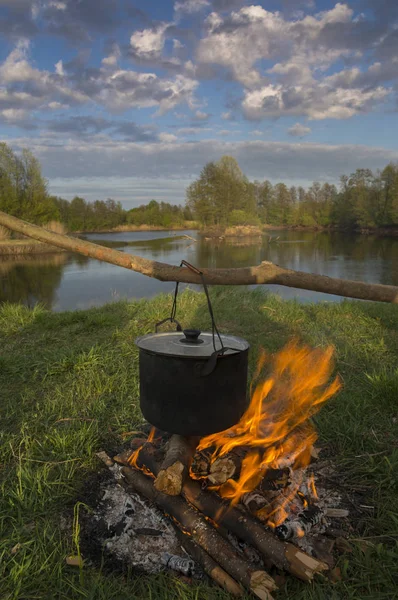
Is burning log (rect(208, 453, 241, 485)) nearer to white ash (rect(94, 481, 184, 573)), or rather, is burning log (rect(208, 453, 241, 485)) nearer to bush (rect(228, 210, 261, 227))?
white ash (rect(94, 481, 184, 573))

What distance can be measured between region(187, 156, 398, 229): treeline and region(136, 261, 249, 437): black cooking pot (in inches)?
1648

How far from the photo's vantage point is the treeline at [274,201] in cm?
4278

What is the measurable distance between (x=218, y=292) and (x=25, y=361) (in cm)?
481

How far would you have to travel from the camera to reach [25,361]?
4527 mm

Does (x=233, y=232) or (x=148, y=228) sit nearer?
(x=233, y=232)

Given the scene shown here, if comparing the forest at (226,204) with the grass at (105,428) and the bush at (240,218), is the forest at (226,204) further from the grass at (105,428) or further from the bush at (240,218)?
the grass at (105,428)

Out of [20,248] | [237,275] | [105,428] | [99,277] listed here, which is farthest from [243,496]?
[20,248]

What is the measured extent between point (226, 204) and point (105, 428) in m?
41.3

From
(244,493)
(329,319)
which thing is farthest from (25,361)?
(329,319)

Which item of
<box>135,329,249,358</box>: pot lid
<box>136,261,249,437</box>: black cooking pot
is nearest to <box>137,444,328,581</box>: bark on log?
<box>136,261,249,437</box>: black cooking pot

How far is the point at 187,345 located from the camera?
205 centimetres

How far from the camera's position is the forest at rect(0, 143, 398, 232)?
31.5 meters

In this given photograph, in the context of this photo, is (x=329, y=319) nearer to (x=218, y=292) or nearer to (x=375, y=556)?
(x=218, y=292)

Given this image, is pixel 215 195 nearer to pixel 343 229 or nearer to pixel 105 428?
pixel 343 229
